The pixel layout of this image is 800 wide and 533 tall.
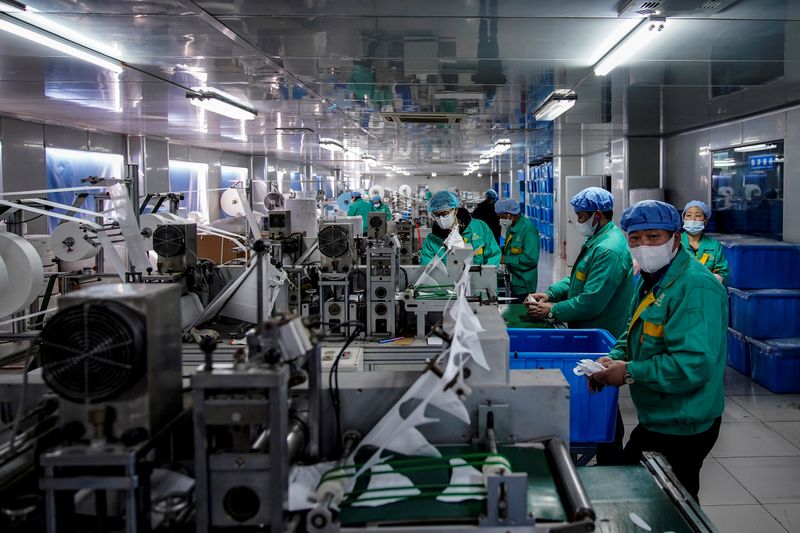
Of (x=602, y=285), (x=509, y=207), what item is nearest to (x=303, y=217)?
(x=509, y=207)

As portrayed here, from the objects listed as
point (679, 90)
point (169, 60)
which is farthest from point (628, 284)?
point (169, 60)

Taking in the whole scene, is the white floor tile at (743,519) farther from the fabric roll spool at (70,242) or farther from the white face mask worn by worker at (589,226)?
the fabric roll spool at (70,242)

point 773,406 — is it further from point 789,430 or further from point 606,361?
point 606,361

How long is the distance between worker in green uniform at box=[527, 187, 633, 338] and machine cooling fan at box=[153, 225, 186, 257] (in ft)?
7.08

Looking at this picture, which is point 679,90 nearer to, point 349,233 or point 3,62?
point 349,233

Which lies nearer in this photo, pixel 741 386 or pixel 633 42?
pixel 633 42

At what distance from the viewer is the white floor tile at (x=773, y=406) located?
473cm

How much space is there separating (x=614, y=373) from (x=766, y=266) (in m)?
4.29

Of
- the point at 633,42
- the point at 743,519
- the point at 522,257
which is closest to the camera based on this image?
the point at 743,519

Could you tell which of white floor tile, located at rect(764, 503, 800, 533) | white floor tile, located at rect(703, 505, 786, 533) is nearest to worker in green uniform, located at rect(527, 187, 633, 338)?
white floor tile, located at rect(703, 505, 786, 533)

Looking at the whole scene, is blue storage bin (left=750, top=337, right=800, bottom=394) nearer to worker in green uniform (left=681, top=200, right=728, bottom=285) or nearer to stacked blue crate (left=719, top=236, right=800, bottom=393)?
stacked blue crate (left=719, top=236, right=800, bottom=393)

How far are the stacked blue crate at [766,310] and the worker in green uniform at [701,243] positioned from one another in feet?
1.22

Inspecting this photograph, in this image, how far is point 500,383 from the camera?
167 cm

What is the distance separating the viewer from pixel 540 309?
12.6 feet
